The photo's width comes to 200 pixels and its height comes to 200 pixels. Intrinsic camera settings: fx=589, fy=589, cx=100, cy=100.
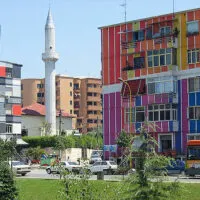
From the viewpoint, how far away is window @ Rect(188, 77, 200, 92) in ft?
179

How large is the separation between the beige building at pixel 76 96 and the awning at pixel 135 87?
72.1 metres

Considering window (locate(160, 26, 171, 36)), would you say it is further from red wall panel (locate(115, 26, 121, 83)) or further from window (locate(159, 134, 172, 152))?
window (locate(159, 134, 172, 152))

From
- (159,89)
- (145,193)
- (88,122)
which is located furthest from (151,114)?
(88,122)

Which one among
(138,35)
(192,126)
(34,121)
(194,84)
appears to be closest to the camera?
(192,126)

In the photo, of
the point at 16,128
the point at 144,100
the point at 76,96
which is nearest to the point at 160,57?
the point at 144,100

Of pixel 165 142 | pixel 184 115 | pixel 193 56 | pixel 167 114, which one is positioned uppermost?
pixel 193 56

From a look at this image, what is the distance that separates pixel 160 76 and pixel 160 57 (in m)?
1.82

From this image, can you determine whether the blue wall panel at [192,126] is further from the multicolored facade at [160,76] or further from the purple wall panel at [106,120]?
the purple wall panel at [106,120]

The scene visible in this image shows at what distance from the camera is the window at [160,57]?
5609 cm

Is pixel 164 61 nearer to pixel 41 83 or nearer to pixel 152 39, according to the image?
pixel 152 39

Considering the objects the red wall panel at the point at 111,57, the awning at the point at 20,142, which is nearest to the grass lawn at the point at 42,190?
the red wall panel at the point at 111,57

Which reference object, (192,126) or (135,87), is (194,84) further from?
(135,87)

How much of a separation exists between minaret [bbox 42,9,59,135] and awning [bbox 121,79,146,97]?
41.0 meters

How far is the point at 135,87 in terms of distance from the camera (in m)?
58.8
